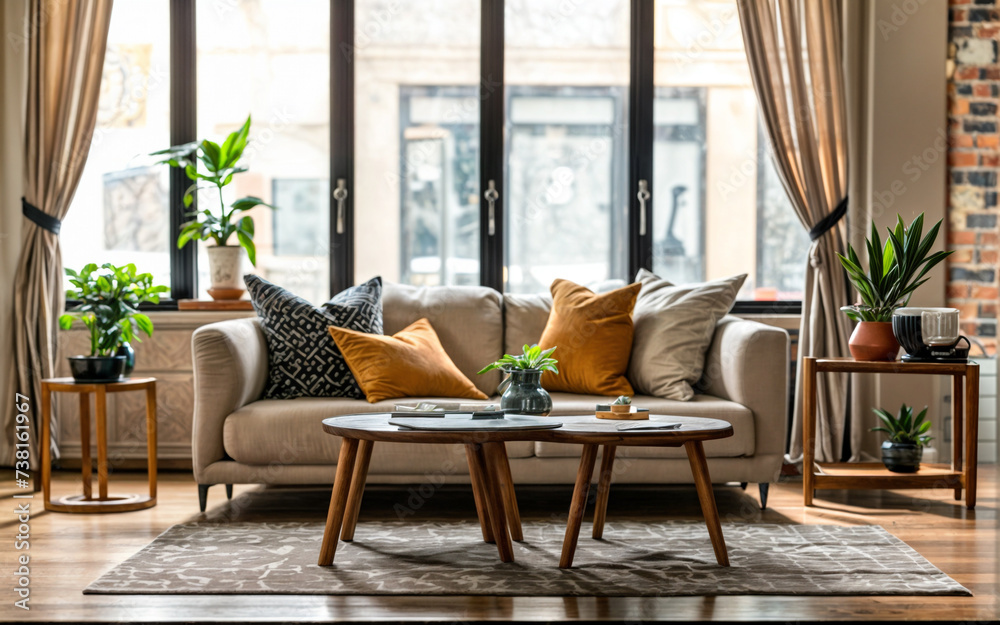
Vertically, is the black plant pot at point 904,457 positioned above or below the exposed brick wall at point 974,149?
below

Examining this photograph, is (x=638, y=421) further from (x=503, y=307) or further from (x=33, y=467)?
(x=33, y=467)

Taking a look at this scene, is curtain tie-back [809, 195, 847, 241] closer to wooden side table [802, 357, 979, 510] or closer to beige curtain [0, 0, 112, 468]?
wooden side table [802, 357, 979, 510]

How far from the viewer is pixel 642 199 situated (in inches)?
174

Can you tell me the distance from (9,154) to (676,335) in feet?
10.5

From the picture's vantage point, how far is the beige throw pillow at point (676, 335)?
11.6ft

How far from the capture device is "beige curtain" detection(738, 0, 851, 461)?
13.8 ft

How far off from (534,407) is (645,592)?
637mm

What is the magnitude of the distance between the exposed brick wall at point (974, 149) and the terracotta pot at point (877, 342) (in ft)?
3.45

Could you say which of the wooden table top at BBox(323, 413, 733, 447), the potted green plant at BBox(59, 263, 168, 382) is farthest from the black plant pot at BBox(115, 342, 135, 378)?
the wooden table top at BBox(323, 413, 733, 447)

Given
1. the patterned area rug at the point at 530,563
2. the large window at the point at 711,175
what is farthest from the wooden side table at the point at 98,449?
the large window at the point at 711,175

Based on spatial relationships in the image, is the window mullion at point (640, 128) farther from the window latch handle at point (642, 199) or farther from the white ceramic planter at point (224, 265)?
the white ceramic planter at point (224, 265)

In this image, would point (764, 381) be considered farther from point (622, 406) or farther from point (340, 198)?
point (340, 198)

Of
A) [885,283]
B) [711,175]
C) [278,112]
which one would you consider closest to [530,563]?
[885,283]

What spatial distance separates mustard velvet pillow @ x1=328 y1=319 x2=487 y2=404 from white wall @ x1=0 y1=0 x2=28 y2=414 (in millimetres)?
1772
